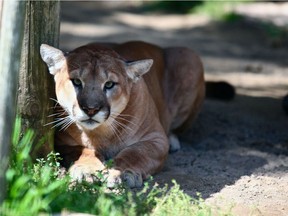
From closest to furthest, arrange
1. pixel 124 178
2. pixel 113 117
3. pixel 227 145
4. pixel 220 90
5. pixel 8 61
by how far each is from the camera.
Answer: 1. pixel 8 61
2. pixel 124 178
3. pixel 113 117
4. pixel 227 145
5. pixel 220 90

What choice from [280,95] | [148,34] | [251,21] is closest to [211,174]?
[280,95]

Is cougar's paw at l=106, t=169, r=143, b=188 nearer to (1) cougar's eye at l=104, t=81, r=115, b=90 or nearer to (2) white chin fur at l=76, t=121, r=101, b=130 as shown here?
(2) white chin fur at l=76, t=121, r=101, b=130

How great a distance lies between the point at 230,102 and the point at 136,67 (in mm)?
3322

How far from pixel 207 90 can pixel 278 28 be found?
446 cm

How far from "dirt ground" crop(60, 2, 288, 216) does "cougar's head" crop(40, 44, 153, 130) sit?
2.60ft

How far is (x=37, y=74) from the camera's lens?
584 cm

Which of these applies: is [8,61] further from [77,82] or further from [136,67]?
[136,67]

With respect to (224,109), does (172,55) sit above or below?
above

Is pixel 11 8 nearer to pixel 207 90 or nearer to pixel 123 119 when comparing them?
pixel 123 119

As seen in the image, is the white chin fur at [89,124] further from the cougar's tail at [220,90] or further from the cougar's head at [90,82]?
the cougar's tail at [220,90]

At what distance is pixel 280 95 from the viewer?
9828 mm

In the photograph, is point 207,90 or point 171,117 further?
point 207,90

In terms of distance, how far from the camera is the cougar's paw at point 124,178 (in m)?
5.72

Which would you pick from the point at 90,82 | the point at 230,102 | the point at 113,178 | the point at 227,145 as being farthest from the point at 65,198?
the point at 230,102
